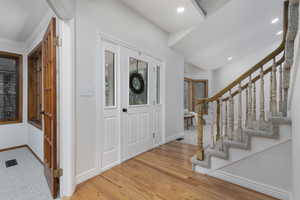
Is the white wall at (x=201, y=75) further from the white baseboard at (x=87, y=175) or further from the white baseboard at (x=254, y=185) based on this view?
the white baseboard at (x=87, y=175)

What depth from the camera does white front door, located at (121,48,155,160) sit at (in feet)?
8.69

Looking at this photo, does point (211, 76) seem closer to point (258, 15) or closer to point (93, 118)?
point (258, 15)

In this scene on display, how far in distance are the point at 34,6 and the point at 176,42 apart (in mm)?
2791

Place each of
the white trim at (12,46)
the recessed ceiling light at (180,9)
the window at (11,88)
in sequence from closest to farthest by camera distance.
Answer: the recessed ceiling light at (180,9)
the white trim at (12,46)
the window at (11,88)

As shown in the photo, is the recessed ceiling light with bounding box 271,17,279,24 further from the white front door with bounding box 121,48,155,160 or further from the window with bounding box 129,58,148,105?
the window with bounding box 129,58,148,105

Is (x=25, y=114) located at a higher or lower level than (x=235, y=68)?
lower

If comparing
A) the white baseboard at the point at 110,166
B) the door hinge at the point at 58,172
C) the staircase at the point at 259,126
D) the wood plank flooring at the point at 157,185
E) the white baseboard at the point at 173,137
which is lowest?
the wood plank flooring at the point at 157,185

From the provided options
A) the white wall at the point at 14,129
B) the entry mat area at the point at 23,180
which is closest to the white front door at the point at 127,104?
the entry mat area at the point at 23,180

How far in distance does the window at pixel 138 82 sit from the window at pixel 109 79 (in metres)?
0.41

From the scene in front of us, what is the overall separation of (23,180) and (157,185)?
1.86 meters

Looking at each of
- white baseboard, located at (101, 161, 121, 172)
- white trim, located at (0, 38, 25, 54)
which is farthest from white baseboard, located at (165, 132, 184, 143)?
white trim, located at (0, 38, 25, 54)

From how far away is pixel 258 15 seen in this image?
355cm

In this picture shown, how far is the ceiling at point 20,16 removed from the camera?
2.09 m

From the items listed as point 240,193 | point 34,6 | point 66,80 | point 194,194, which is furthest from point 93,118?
point 240,193
